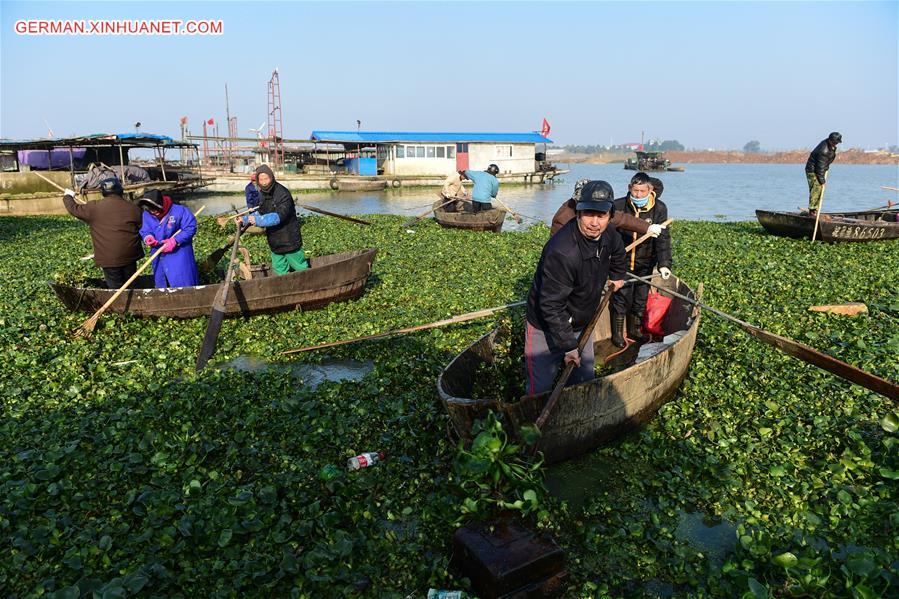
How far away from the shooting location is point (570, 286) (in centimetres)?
497

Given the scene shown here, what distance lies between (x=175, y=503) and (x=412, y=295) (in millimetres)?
6975

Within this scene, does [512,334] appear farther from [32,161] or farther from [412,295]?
[32,161]

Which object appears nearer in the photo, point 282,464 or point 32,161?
point 282,464

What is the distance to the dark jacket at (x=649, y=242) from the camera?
295 inches

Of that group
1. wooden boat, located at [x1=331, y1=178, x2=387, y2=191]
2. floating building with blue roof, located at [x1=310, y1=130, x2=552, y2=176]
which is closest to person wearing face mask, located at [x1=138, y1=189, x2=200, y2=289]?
wooden boat, located at [x1=331, y1=178, x2=387, y2=191]

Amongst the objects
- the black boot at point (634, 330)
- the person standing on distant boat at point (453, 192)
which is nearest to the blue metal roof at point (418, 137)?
the person standing on distant boat at point (453, 192)

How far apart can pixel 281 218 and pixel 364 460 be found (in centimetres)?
537

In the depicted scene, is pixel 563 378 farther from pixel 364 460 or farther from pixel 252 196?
pixel 252 196

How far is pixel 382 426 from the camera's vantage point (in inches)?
235

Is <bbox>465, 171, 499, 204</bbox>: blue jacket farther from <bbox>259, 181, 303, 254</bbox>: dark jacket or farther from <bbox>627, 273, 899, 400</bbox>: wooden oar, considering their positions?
<bbox>627, 273, 899, 400</bbox>: wooden oar

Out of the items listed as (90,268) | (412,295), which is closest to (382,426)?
(412,295)

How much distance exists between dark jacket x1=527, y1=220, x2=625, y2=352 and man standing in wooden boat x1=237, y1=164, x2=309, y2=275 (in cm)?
554

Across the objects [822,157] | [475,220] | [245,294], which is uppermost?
[822,157]

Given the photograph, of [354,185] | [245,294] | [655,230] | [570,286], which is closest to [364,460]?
[570,286]
